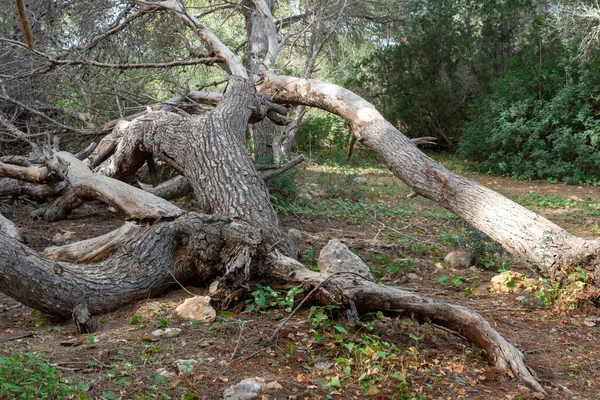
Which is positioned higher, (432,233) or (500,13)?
(500,13)

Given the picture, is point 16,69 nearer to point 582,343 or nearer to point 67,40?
point 67,40

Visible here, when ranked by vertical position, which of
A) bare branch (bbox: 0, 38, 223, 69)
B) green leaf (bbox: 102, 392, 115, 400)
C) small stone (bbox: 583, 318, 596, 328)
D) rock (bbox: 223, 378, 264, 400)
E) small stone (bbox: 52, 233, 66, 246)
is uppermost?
bare branch (bbox: 0, 38, 223, 69)

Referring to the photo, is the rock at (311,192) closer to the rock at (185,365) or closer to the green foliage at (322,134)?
the rock at (185,365)

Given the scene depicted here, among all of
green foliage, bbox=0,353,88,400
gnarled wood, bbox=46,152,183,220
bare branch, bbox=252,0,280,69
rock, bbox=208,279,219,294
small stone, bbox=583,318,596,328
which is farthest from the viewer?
bare branch, bbox=252,0,280,69

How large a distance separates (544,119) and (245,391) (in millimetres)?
12589

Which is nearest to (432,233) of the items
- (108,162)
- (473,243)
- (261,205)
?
(473,243)

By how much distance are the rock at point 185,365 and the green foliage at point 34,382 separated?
482 millimetres

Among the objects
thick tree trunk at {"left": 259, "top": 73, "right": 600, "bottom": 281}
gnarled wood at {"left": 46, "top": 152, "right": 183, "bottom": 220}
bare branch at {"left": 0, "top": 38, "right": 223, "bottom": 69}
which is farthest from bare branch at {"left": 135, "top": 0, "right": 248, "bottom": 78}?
gnarled wood at {"left": 46, "top": 152, "right": 183, "bottom": 220}

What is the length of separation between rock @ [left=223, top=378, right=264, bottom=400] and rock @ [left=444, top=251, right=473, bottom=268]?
3353mm

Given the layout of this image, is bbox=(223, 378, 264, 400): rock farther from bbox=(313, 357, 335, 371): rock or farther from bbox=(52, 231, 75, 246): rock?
bbox=(52, 231, 75, 246): rock

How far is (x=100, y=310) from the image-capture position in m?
3.79

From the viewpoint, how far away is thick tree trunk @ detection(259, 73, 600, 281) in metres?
4.61

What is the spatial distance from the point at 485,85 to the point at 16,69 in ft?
43.7

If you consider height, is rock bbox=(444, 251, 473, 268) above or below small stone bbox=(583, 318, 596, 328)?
above
